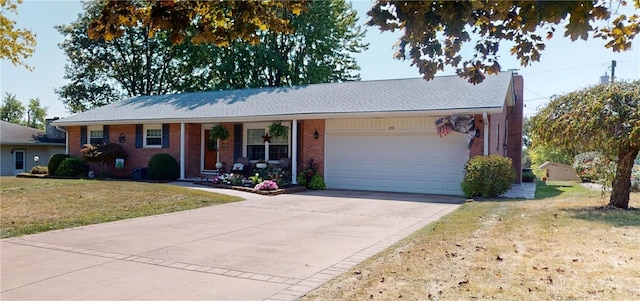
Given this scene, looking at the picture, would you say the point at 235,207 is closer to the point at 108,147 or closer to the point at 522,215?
the point at 522,215

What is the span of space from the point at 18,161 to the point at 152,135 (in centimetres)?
1472

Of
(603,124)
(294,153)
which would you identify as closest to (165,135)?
(294,153)

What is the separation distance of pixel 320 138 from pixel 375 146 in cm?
208

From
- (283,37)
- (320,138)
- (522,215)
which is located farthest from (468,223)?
(283,37)

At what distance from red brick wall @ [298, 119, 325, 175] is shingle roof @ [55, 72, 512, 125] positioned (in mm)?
559

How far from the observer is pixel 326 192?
49.3 ft

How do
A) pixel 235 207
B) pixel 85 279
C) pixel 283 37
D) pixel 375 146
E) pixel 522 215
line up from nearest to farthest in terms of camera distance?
pixel 85 279
pixel 522 215
pixel 235 207
pixel 375 146
pixel 283 37

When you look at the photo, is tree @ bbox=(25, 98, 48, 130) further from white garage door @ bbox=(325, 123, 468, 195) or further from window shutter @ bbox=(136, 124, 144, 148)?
white garage door @ bbox=(325, 123, 468, 195)

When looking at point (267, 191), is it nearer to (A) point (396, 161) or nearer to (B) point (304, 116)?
(B) point (304, 116)

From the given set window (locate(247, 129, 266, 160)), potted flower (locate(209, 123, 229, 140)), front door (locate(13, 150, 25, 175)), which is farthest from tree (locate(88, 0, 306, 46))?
front door (locate(13, 150, 25, 175))

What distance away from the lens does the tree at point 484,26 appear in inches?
134

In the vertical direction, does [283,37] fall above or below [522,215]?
above

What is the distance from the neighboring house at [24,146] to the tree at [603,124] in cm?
2923

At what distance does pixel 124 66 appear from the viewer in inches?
1398
